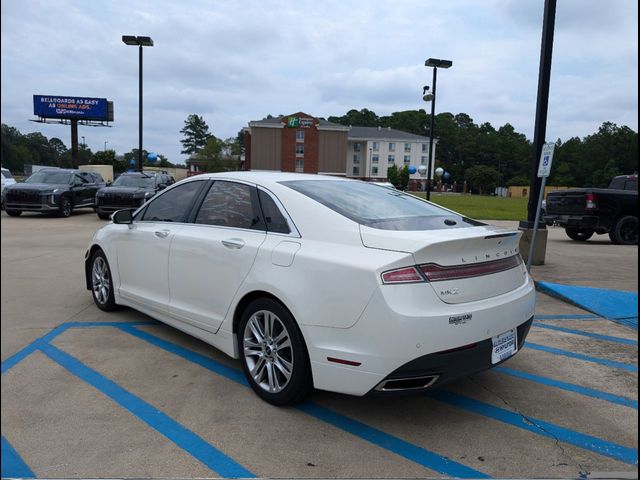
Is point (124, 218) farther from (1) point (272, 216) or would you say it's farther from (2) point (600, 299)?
(2) point (600, 299)

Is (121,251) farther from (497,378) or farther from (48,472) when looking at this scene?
(497,378)

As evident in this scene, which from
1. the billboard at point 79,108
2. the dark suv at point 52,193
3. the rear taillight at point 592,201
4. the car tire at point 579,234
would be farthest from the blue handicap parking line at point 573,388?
the billboard at point 79,108

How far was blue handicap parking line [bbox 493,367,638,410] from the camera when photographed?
3.60 m

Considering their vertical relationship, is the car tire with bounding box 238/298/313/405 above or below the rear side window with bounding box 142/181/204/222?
below

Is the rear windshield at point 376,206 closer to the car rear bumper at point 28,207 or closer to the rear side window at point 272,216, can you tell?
the rear side window at point 272,216

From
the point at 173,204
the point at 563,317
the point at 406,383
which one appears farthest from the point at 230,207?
the point at 563,317

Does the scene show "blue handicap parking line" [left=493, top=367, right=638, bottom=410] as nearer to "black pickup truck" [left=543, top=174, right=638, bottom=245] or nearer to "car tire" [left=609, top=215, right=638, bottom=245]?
"black pickup truck" [left=543, top=174, right=638, bottom=245]

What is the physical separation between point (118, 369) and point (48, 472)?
142 centimetres

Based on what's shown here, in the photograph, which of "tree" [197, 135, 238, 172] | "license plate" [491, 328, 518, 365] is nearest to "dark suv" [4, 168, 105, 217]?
"license plate" [491, 328, 518, 365]

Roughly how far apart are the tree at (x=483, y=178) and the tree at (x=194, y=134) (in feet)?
232

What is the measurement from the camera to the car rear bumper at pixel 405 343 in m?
2.74

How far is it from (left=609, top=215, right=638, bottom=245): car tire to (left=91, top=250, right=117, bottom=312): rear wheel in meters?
12.6

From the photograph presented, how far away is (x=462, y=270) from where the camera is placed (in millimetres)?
3008

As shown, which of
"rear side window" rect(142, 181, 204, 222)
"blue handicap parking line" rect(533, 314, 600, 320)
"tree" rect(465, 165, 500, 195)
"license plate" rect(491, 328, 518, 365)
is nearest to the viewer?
"license plate" rect(491, 328, 518, 365)
